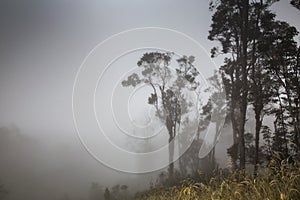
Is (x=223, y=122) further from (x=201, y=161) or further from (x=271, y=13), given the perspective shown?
(x=271, y=13)

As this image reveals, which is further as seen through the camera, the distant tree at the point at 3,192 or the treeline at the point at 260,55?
the distant tree at the point at 3,192

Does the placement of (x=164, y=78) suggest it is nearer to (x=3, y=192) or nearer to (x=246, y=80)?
(x=246, y=80)

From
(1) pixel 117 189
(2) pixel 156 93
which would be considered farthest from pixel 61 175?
(2) pixel 156 93

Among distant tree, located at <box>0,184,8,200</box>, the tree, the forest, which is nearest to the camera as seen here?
the forest

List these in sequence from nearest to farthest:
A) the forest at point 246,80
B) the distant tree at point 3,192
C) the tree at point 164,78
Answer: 1. the forest at point 246,80
2. the tree at point 164,78
3. the distant tree at point 3,192

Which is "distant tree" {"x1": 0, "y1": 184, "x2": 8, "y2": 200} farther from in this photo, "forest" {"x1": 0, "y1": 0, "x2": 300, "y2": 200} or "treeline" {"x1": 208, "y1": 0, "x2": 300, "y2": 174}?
"treeline" {"x1": 208, "y1": 0, "x2": 300, "y2": 174}

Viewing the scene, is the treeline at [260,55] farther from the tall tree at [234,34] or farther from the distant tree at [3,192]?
the distant tree at [3,192]

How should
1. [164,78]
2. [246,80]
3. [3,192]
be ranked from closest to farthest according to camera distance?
[246,80] < [164,78] < [3,192]

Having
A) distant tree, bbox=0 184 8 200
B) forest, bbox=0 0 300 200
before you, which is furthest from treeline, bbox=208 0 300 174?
distant tree, bbox=0 184 8 200

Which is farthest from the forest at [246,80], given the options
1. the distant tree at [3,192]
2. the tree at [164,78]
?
the distant tree at [3,192]

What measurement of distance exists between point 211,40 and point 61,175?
135 feet

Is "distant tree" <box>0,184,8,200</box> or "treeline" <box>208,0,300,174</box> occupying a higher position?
"treeline" <box>208,0,300,174</box>

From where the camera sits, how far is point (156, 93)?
2219cm

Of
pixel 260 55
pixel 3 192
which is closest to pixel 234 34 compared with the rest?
pixel 260 55
